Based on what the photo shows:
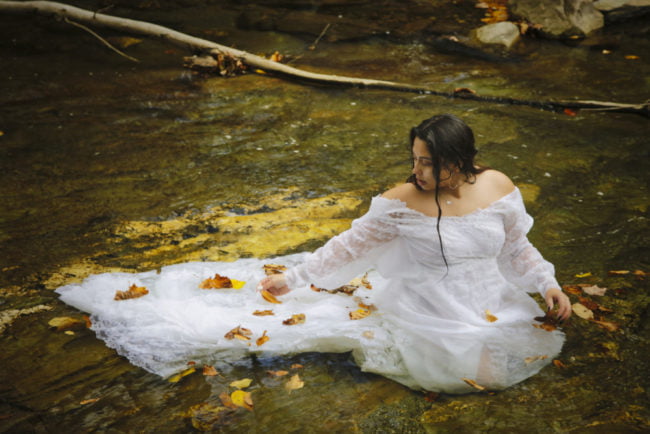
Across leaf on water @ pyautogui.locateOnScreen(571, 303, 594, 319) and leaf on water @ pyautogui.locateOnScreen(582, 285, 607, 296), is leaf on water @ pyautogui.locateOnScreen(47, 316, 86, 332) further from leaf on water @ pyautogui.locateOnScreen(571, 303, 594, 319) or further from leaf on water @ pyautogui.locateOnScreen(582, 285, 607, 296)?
leaf on water @ pyautogui.locateOnScreen(582, 285, 607, 296)

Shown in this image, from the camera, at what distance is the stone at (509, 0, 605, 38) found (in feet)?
33.3

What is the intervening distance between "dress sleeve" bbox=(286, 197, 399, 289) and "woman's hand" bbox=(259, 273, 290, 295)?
0.05 meters

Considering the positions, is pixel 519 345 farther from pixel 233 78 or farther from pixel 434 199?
pixel 233 78

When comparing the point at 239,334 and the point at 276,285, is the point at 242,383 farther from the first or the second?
the point at 276,285

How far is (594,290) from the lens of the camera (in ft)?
12.8


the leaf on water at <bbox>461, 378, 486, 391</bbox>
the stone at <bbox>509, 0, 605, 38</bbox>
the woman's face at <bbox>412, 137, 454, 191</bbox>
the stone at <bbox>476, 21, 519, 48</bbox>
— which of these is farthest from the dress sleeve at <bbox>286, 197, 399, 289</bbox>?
the stone at <bbox>509, 0, 605, 38</bbox>

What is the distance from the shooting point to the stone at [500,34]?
9.73 meters

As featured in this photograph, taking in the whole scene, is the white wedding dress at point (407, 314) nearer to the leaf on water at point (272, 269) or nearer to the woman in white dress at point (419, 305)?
the woman in white dress at point (419, 305)

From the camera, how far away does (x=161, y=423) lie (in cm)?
287

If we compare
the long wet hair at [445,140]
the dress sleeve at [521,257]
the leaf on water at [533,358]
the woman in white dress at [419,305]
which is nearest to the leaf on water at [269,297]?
the woman in white dress at [419,305]

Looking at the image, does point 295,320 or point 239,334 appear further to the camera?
point 295,320

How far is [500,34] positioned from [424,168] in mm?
7801

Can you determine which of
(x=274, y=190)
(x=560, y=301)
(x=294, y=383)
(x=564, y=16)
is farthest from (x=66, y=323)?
(x=564, y=16)

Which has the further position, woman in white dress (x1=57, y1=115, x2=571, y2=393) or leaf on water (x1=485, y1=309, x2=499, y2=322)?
leaf on water (x1=485, y1=309, x2=499, y2=322)
